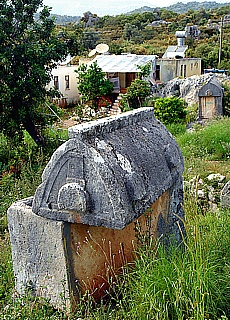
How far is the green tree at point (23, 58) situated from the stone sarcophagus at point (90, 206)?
20.3ft

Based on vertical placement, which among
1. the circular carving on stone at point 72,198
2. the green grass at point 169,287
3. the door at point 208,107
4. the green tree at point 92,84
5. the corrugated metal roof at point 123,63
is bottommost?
the green grass at point 169,287

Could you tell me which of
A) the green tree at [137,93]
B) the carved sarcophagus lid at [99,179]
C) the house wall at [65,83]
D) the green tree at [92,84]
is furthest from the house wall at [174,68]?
the carved sarcophagus lid at [99,179]

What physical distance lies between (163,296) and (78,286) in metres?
0.92

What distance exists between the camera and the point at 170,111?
13.8 metres

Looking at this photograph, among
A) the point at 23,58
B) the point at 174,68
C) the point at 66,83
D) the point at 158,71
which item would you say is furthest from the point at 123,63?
the point at 23,58

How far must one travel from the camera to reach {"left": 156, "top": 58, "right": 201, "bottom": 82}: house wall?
22594 millimetres

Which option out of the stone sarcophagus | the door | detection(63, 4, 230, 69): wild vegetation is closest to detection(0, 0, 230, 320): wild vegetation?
the stone sarcophagus

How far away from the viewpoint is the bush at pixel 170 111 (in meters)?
13.7

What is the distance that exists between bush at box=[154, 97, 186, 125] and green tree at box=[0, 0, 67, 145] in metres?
4.37

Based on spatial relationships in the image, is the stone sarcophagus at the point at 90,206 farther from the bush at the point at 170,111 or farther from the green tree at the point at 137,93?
the green tree at the point at 137,93

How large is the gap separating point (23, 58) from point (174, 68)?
1413cm

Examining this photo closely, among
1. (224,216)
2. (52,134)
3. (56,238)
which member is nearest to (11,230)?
(56,238)

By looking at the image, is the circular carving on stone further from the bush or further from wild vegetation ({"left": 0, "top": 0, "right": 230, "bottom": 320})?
the bush

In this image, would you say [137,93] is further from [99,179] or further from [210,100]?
[99,179]
